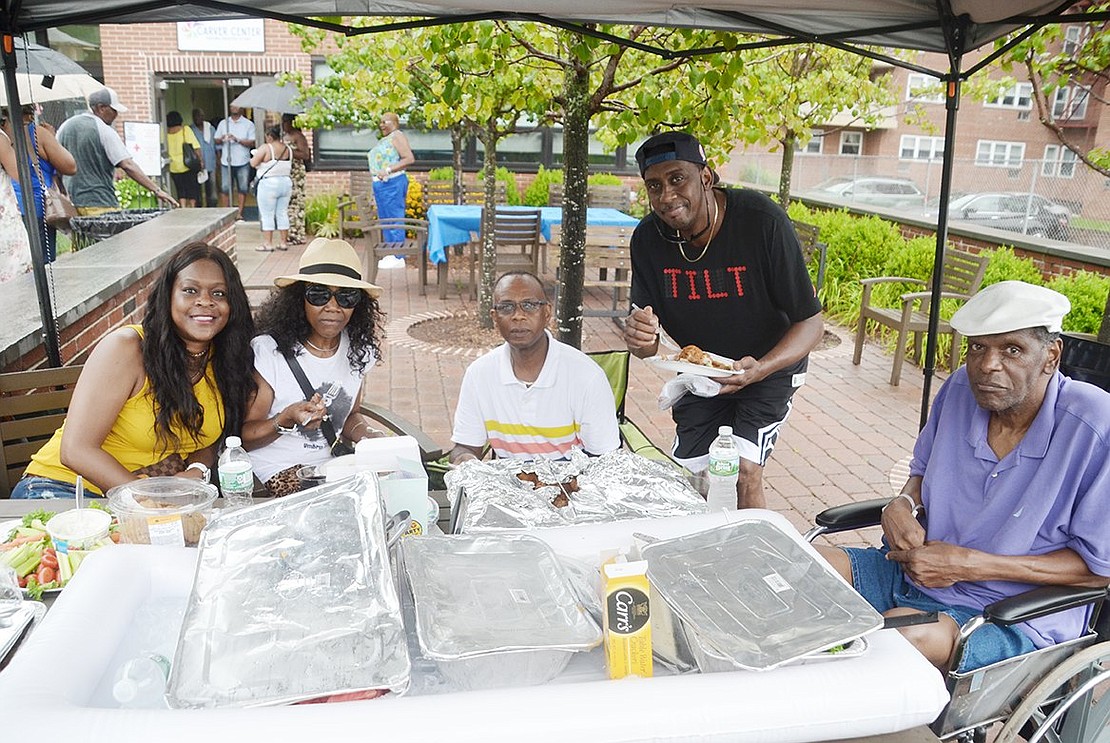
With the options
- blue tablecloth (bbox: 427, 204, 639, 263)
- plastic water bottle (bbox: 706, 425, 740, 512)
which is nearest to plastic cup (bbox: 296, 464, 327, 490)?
plastic water bottle (bbox: 706, 425, 740, 512)

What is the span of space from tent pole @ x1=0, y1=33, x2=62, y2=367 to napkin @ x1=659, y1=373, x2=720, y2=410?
2.69m

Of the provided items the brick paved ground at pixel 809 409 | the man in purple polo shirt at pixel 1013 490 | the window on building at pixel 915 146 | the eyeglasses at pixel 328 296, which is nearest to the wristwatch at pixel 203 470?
the eyeglasses at pixel 328 296

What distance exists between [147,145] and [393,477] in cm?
1102

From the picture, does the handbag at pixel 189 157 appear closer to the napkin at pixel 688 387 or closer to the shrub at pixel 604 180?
the shrub at pixel 604 180

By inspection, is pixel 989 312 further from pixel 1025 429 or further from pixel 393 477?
pixel 393 477

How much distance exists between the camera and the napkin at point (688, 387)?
317cm

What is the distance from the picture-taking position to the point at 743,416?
3535 millimetres

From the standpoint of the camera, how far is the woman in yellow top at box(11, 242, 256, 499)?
2758 millimetres

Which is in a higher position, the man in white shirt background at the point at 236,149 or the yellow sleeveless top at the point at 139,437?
the man in white shirt background at the point at 236,149

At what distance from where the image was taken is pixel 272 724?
3.86ft

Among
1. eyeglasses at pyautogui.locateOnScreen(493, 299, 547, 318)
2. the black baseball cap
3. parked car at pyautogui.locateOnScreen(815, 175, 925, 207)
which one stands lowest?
eyeglasses at pyautogui.locateOnScreen(493, 299, 547, 318)

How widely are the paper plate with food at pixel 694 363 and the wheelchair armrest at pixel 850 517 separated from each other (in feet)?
2.01

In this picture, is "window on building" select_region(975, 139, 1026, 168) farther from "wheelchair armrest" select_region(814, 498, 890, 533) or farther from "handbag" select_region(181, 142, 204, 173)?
"wheelchair armrest" select_region(814, 498, 890, 533)

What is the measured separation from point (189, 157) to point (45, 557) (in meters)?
14.0
